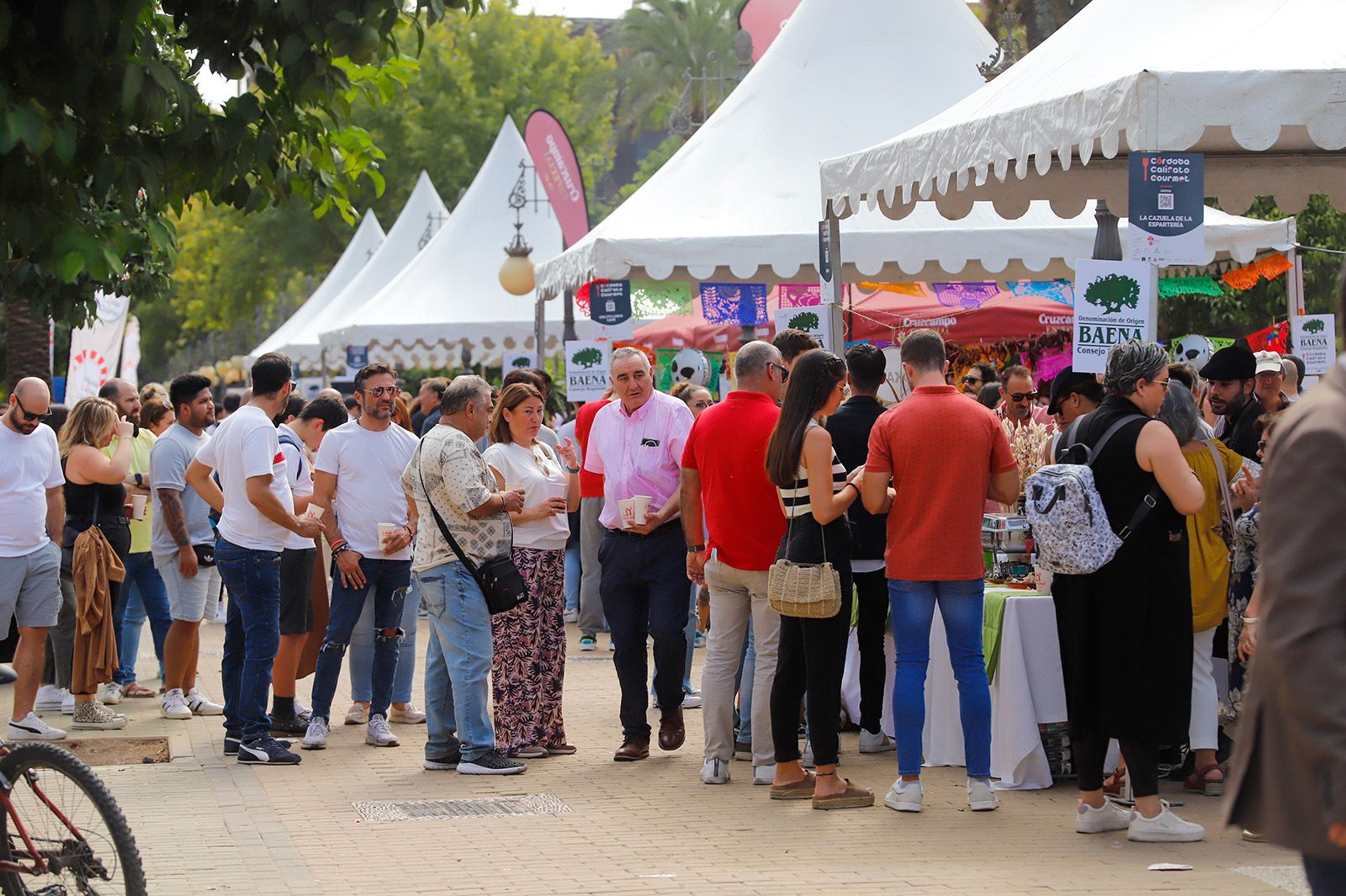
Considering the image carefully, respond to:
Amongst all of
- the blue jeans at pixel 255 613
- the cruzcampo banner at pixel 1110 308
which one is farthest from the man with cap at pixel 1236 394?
the blue jeans at pixel 255 613

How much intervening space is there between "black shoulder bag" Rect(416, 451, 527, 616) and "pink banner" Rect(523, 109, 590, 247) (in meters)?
11.4

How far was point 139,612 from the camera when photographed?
1200 cm

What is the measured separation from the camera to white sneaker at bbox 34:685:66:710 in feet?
35.6

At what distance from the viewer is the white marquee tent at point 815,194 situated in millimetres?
13391

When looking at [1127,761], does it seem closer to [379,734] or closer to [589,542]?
[379,734]

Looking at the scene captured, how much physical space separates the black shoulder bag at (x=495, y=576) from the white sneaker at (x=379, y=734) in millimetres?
1595

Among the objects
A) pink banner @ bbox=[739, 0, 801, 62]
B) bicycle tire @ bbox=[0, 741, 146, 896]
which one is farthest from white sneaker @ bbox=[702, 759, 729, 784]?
pink banner @ bbox=[739, 0, 801, 62]

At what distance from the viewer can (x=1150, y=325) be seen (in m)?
7.23

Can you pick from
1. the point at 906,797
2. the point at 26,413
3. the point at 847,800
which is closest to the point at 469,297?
the point at 26,413

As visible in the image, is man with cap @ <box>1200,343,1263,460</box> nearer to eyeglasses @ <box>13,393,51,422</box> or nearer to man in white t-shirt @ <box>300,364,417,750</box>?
man in white t-shirt @ <box>300,364,417,750</box>

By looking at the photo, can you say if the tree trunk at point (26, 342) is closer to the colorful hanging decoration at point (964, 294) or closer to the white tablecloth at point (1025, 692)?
the colorful hanging decoration at point (964, 294)

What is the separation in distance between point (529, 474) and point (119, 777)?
2655mm

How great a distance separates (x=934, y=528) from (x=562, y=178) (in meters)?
13.3

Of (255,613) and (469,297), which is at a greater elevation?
(469,297)
